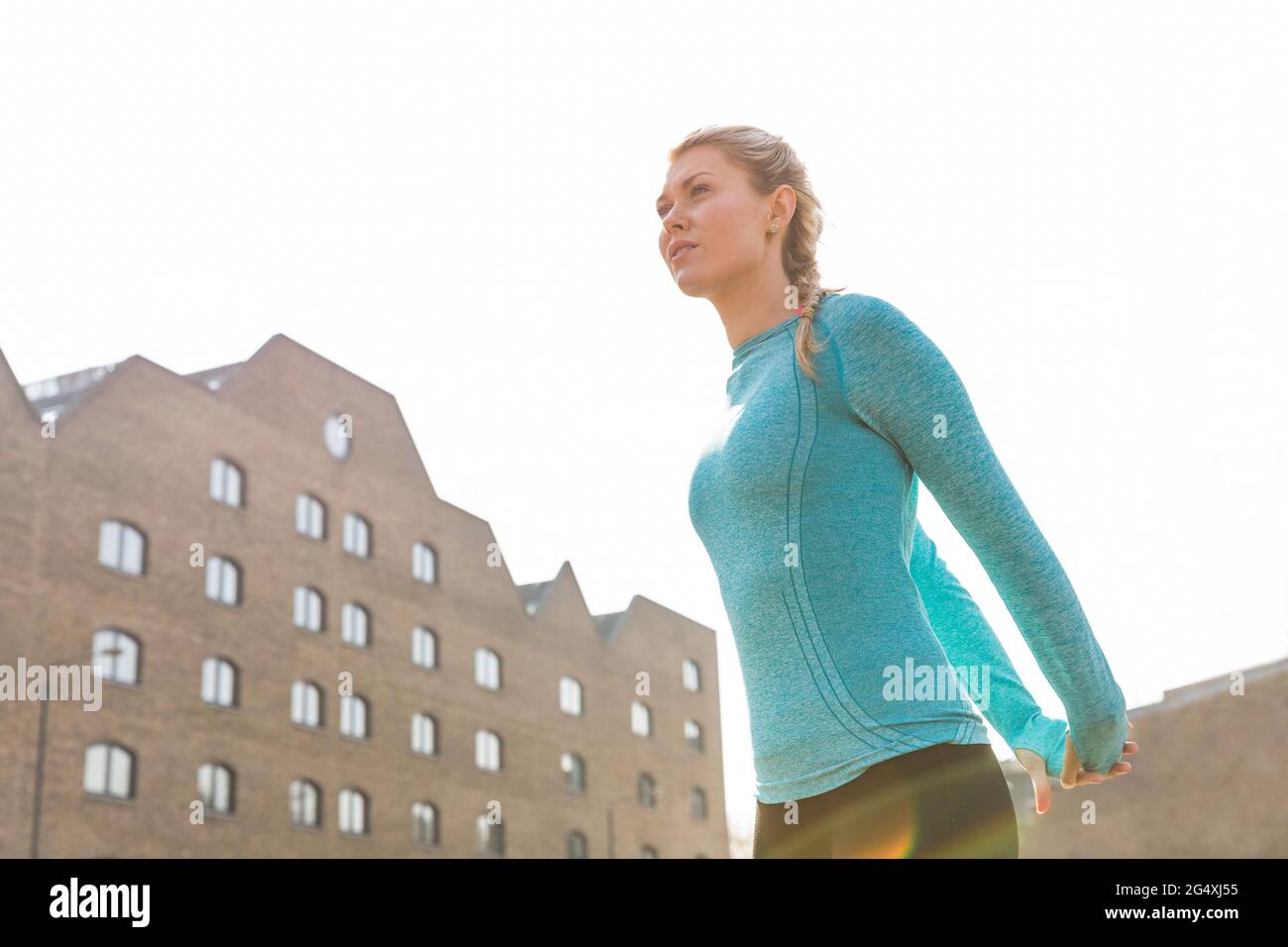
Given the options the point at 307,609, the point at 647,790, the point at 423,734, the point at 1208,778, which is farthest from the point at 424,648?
the point at 1208,778

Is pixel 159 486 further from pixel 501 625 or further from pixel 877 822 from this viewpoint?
pixel 877 822

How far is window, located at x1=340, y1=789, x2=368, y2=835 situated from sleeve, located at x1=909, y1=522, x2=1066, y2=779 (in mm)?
44458

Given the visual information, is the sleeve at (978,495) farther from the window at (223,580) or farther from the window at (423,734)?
the window at (423,734)

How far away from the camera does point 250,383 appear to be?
148 ft

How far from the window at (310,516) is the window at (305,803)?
26.1 feet

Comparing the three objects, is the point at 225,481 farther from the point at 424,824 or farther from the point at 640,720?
the point at 640,720

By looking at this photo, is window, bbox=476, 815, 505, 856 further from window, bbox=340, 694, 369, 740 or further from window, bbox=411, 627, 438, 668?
window, bbox=340, 694, 369, 740

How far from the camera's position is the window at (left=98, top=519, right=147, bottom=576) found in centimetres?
3772

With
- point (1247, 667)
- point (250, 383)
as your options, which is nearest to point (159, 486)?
point (250, 383)

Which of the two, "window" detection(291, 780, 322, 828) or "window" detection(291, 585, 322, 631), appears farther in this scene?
"window" detection(291, 585, 322, 631)

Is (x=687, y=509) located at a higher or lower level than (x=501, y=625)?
lower

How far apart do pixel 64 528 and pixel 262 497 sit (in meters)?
8.16

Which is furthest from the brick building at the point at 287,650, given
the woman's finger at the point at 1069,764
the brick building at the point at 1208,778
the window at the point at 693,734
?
the woman's finger at the point at 1069,764

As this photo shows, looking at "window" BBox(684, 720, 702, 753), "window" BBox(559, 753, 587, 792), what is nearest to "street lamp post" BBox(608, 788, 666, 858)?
"window" BBox(559, 753, 587, 792)
